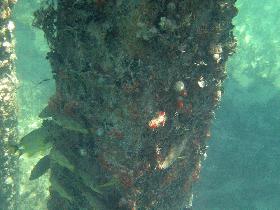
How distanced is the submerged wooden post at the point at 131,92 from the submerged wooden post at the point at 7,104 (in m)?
2.30

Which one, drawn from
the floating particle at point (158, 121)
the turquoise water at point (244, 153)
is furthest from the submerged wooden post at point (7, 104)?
Answer: the turquoise water at point (244, 153)

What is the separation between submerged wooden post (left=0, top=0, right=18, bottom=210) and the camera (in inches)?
222

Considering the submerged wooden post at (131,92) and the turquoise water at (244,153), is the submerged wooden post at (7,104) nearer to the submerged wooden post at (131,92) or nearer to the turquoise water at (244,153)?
the submerged wooden post at (131,92)

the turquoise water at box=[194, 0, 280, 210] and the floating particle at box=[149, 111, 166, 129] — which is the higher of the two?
the floating particle at box=[149, 111, 166, 129]

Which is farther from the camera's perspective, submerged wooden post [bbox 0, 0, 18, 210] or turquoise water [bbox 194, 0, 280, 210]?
turquoise water [bbox 194, 0, 280, 210]

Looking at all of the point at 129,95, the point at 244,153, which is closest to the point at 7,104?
the point at 129,95

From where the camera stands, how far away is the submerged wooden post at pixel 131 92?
2871mm

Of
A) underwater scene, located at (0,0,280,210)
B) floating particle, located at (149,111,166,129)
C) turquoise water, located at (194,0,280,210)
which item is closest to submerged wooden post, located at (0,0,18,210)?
underwater scene, located at (0,0,280,210)

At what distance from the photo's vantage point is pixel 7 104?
622cm

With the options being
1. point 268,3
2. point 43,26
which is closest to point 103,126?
point 43,26

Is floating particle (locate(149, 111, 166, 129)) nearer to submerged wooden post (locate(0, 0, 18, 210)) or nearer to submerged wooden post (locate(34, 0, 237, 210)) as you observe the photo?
submerged wooden post (locate(34, 0, 237, 210))

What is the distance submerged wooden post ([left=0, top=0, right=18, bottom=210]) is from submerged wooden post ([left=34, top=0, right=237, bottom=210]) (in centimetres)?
230

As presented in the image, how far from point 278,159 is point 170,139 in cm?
722

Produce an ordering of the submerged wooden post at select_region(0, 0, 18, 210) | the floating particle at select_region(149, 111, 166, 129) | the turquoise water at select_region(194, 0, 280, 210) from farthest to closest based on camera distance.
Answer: the turquoise water at select_region(194, 0, 280, 210)
the submerged wooden post at select_region(0, 0, 18, 210)
the floating particle at select_region(149, 111, 166, 129)
